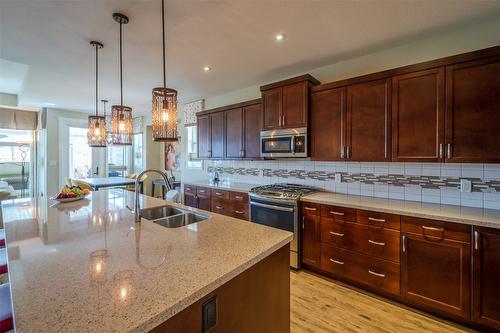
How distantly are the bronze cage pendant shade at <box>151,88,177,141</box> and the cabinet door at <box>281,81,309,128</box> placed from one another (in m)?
1.75

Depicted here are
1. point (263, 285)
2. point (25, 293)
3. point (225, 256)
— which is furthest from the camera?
point (263, 285)

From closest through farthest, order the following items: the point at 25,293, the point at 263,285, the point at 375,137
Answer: the point at 25,293 → the point at 263,285 → the point at 375,137

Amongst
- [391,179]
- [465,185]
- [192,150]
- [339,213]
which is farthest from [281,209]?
→ [192,150]

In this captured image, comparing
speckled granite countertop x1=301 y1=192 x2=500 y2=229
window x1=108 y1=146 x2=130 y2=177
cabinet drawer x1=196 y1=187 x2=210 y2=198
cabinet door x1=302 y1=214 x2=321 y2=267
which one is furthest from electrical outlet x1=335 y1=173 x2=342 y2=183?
window x1=108 y1=146 x2=130 y2=177

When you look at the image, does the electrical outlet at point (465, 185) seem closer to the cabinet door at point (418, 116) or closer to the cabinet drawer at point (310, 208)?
the cabinet door at point (418, 116)

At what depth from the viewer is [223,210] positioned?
367cm

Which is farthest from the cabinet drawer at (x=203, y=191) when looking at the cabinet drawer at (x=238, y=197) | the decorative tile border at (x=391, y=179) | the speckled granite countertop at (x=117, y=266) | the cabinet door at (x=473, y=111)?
the cabinet door at (x=473, y=111)

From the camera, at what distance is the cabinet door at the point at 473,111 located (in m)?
1.88

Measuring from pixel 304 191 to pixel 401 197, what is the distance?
1079 millimetres

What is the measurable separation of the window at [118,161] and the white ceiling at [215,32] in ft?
12.1

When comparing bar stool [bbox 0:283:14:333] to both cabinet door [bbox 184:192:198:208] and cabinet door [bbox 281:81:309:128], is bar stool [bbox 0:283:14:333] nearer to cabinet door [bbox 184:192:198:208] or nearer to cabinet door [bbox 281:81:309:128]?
cabinet door [bbox 281:81:309:128]

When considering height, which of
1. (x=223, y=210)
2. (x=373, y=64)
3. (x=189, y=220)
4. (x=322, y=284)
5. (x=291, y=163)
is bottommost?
(x=322, y=284)

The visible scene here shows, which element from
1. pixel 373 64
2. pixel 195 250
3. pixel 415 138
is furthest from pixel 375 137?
pixel 195 250

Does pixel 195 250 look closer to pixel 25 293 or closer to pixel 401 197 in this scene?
pixel 25 293
